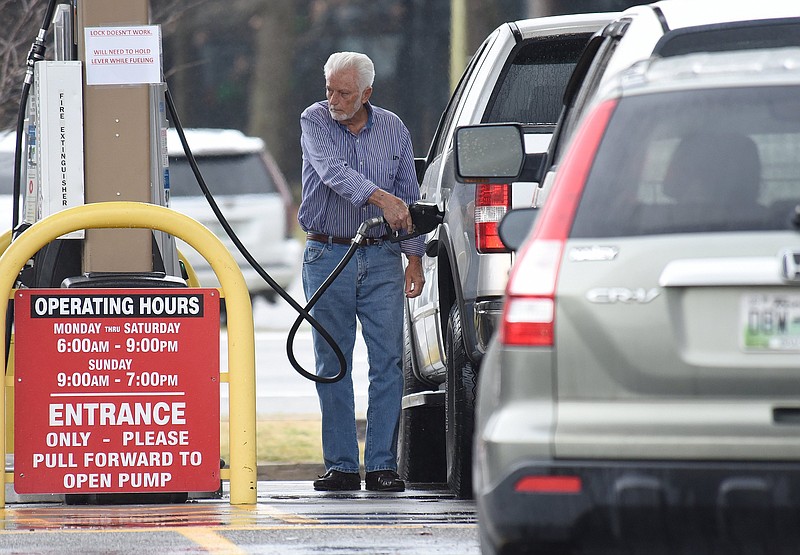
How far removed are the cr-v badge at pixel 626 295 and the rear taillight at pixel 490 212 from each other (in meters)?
2.53

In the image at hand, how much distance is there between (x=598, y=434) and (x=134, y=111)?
374cm

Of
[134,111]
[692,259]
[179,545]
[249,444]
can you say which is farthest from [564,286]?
[134,111]

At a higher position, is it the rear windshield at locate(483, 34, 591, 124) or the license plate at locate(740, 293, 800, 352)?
the rear windshield at locate(483, 34, 591, 124)

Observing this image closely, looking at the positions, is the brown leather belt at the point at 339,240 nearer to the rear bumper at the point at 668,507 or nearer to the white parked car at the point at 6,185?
the rear bumper at the point at 668,507

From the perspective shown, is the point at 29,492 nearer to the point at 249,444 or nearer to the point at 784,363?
the point at 249,444

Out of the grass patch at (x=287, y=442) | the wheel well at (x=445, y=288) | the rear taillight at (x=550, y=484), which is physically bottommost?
the grass patch at (x=287, y=442)

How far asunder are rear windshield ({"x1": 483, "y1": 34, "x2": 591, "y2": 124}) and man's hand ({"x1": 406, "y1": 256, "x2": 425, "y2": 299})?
0.88 meters

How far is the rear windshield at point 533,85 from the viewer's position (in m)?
7.45

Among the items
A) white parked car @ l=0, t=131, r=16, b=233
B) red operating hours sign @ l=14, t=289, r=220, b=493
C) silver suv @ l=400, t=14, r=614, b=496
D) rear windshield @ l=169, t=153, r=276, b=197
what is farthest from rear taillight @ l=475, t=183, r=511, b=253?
rear windshield @ l=169, t=153, r=276, b=197

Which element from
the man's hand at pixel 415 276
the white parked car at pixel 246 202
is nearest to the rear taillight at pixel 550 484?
the man's hand at pixel 415 276

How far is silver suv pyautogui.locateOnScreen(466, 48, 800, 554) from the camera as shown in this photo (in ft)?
12.7

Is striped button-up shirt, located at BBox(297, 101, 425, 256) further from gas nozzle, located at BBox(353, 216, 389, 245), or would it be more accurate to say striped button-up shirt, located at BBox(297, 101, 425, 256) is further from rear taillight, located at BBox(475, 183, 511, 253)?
rear taillight, located at BBox(475, 183, 511, 253)

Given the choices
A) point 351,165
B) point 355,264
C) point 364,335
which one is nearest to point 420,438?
point 364,335

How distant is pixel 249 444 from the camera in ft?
22.6
